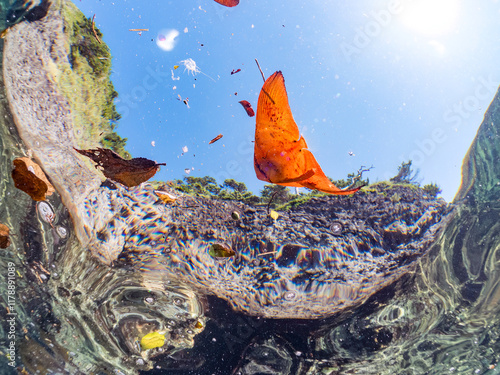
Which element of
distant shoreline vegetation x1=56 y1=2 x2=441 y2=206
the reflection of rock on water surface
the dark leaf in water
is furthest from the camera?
the reflection of rock on water surface

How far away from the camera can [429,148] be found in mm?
4395

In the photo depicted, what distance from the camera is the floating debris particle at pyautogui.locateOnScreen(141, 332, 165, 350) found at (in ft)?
21.7

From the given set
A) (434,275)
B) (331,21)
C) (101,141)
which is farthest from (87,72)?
(434,275)

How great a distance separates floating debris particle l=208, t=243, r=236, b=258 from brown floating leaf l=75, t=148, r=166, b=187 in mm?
2004

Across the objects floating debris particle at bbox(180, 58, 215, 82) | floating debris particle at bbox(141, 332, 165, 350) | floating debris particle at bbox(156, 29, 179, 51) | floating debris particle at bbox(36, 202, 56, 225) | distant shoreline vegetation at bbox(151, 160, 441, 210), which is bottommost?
floating debris particle at bbox(141, 332, 165, 350)

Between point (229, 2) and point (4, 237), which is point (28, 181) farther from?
point (229, 2)

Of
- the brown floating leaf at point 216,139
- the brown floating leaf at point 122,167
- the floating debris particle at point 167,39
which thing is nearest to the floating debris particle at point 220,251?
the brown floating leaf at point 122,167

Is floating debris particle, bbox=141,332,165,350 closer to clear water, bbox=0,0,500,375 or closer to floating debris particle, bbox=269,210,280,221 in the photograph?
clear water, bbox=0,0,500,375

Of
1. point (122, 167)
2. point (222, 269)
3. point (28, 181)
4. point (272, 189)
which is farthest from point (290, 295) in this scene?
point (28, 181)

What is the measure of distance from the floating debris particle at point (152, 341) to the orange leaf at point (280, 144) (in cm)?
597

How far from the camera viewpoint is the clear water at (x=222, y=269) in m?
4.46

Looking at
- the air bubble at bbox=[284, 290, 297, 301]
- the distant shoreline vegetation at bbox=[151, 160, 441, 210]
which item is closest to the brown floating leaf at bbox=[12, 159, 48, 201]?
the distant shoreline vegetation at bbox=[151, 160, 441, 210]

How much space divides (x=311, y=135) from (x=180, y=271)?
4.02 m

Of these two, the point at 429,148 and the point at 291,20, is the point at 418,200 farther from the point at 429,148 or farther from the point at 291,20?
the point at 291,20
